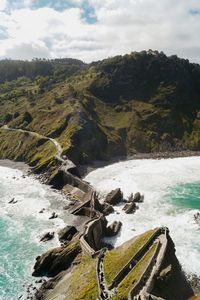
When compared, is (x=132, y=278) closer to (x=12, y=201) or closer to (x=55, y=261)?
(x=55, y=261)

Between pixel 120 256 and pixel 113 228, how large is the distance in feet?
68.9

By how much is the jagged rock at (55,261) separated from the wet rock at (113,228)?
36.3ft

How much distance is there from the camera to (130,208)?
8619 cm

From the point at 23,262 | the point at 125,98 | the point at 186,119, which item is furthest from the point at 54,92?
the point at 23,262

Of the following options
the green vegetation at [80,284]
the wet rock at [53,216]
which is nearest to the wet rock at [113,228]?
the green vegetation at [80,284]

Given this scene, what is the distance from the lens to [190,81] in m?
197

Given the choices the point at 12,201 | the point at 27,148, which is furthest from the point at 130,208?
the point at 27,148

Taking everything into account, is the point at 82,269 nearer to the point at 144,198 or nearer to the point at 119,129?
the point at 144,198

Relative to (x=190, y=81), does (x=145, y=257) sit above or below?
below

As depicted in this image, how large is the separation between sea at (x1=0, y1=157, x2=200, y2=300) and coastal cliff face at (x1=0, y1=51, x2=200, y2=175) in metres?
14.0

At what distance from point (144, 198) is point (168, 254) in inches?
1717

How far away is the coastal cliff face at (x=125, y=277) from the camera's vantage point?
44.7 m

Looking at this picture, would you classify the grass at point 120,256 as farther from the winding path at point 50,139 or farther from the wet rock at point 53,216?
the winding path at point 50,139

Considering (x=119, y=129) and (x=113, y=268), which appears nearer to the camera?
(x=113, y=268)
